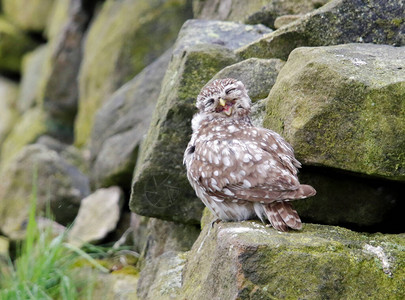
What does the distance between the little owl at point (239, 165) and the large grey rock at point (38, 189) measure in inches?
140

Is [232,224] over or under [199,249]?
over

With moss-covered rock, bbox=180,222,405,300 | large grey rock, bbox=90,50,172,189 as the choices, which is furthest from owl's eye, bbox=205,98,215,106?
large grey rock, bbox=90,50,172,189

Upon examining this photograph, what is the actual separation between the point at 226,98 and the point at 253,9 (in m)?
2.35

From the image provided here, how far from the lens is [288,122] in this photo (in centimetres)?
362

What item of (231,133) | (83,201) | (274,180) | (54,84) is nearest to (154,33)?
(83,201)

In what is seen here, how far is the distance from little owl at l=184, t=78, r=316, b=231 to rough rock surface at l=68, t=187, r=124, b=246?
2.64 metres

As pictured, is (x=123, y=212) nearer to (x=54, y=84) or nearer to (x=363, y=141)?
(x=363, y=141)

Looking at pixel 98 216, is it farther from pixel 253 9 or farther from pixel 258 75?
pixel 258 75

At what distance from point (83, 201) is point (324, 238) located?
4045 mm

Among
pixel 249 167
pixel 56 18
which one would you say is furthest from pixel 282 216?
pixel 56 18

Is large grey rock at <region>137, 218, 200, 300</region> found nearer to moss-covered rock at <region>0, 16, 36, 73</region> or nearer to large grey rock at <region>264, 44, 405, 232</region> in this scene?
large grey rock at <region>264, 44, 405, 232</region>

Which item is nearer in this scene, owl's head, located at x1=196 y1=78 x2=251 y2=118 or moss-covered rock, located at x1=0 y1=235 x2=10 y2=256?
owl's head, located at x1=196 y1=78 x2=251 y2=118

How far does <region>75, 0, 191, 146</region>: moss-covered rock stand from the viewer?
27.8 feet

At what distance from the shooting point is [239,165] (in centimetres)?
340
